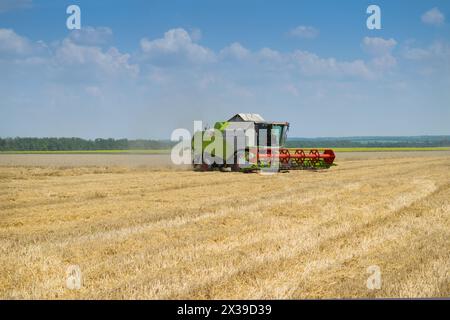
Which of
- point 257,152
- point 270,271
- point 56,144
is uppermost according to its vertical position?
point 56,144

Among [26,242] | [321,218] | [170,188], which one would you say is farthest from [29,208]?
[321,218]

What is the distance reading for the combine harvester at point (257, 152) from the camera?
66.6ft

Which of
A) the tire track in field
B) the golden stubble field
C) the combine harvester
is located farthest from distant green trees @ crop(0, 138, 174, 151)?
the tire track in field

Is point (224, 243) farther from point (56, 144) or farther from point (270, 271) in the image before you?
point (56, 144)

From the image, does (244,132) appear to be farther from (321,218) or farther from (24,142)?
(24,142)

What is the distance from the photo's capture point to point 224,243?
22.8ft

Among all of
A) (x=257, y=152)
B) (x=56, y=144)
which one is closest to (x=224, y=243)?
(x=257, y=152)

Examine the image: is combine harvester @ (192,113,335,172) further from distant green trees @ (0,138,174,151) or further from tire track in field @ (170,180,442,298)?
distant green trees @ (0,138,174,151)

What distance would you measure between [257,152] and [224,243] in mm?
13352

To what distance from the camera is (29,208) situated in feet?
34.0

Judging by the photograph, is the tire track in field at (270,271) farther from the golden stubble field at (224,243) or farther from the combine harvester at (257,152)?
the combine harvester at (257,152)

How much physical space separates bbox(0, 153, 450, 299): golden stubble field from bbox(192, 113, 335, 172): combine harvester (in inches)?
281

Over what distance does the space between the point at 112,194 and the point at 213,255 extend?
7195 millimetres

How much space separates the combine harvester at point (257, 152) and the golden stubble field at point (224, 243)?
23.5ft
